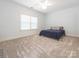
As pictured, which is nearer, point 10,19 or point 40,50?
point 40,50

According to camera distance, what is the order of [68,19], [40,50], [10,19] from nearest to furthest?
[40,50] < [10,19] < [68,19]

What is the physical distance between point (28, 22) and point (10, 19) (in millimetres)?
2088

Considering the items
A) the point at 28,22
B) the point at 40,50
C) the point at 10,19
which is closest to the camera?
the point at 40,50

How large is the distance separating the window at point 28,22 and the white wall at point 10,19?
1.39 feet

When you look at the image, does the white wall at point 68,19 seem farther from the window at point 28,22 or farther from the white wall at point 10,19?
the white wall at point 10,19

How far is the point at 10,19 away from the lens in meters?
4.96

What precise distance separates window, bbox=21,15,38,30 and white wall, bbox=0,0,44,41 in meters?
0.42

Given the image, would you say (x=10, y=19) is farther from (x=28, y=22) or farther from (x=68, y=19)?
(x=68, y=19)

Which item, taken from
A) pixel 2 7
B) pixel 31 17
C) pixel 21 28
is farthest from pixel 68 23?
pixel 2 7

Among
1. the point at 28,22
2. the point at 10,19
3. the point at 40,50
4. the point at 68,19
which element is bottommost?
the point at 40,50

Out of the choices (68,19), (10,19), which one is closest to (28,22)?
(10,19)

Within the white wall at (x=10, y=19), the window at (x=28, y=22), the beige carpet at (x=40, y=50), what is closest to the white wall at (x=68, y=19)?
the window at (x=28, y=22)

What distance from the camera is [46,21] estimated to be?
870 cm

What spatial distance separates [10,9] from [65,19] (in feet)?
15.5
